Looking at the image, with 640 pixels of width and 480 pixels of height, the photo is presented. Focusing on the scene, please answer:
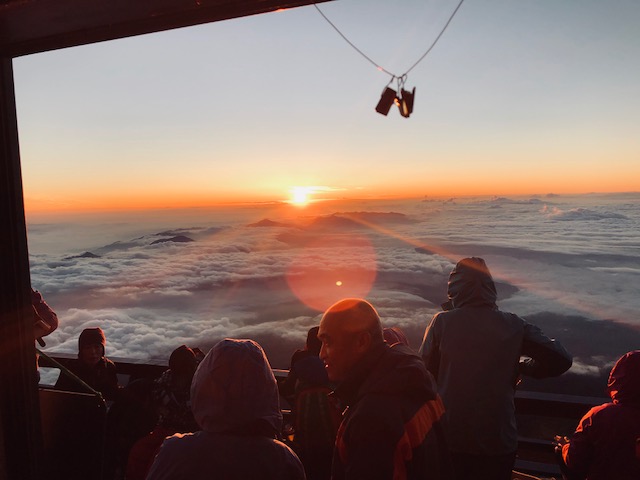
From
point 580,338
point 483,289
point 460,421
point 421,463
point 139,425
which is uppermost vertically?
point 483,289

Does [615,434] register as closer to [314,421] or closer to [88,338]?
[314,421]

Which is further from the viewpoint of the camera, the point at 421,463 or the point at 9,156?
the point at 9,156

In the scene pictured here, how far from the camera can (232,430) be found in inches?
49.1

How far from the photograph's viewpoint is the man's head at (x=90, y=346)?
3.27 m

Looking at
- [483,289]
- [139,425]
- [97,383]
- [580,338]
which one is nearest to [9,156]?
[139,425]

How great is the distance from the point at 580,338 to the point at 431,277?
28.1m

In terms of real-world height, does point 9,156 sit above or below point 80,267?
above

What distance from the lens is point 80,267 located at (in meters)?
68.6

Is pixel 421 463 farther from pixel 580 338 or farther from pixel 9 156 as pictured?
pixel 580 338

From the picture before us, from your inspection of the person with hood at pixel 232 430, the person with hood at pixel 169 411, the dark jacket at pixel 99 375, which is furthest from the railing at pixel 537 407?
the person with hood at pixel 232 430

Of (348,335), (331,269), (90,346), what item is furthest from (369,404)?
(331,269)

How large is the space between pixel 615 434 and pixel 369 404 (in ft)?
4.03

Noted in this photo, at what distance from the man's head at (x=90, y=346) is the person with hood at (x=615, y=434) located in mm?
2837

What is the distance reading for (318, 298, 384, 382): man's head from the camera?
4.57 ft
